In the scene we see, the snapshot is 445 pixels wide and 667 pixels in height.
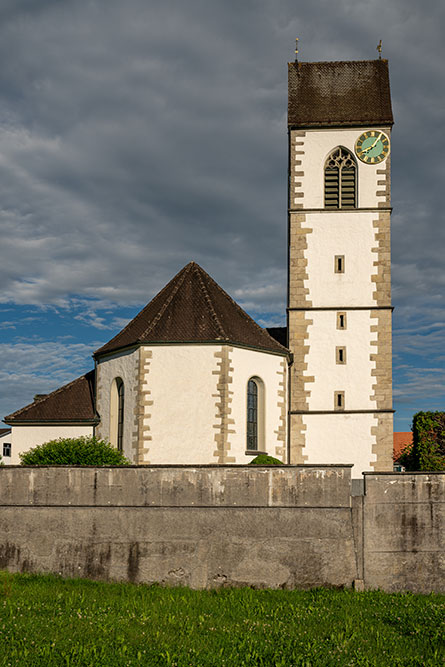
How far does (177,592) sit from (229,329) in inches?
529

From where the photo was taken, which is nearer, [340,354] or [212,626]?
[212,626]

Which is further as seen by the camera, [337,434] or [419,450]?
[337,434]

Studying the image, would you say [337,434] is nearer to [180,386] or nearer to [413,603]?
[180,386]

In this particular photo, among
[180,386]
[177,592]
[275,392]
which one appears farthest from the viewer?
[275,392]

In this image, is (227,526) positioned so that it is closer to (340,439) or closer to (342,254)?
(340,439)

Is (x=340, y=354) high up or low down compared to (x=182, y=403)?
up

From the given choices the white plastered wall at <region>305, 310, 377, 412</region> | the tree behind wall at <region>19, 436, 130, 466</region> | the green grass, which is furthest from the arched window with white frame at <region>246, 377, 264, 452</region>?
the green grass

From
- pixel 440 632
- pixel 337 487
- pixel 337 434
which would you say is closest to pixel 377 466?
pixel 337 434

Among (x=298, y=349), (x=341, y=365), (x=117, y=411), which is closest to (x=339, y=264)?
(x=298, y=349)

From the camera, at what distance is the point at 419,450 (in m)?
22.8

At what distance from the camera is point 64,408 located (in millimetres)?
28438

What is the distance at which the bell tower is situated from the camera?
28688mm

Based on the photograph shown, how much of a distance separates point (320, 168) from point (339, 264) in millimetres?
4841

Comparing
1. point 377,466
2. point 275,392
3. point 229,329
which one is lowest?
point 377,466
